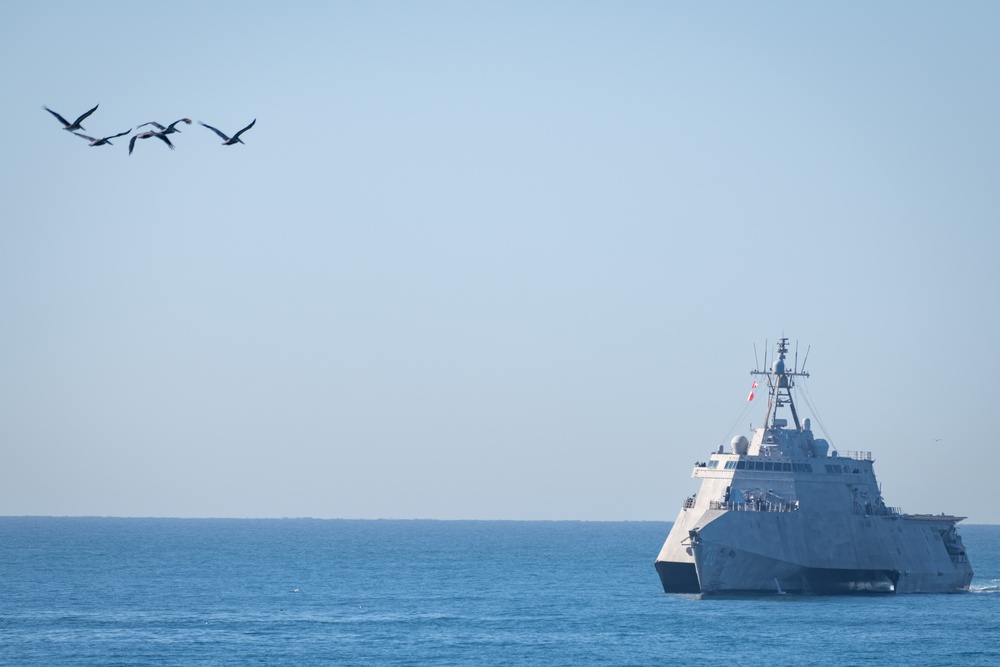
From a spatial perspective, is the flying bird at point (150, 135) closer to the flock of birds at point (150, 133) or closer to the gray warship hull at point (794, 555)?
the flock of birds at point (150, 133)

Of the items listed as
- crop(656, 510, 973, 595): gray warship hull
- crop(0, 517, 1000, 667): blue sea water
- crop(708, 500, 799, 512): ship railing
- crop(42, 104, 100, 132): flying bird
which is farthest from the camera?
crop(708, 500, 799, 512): ship railing

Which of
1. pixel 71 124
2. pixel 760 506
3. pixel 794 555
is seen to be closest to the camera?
pixel 71 124

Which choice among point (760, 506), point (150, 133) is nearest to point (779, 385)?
point (760, 506)

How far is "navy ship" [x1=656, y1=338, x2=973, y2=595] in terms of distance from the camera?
66125 millimetres

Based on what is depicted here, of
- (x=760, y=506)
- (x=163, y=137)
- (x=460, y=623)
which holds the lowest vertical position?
(x=460, y=623)

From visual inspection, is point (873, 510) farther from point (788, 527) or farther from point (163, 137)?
point (163, 137)

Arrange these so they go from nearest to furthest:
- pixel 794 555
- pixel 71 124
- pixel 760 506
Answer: pixel 71 124, pixel 794 555, pixel 760 506

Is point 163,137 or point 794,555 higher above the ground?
point 163,137

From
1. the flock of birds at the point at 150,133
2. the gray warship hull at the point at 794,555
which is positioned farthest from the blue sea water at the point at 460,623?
the flock of birds at the point at 150,133

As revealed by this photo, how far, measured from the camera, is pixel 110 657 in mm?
53969

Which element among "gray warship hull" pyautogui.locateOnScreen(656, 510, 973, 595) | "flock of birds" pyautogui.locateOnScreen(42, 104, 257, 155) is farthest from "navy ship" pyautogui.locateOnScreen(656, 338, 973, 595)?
"flock of birds" pyautogui.locateOnScreen(42, 104, 257, 155)

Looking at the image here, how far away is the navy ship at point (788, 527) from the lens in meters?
66.1

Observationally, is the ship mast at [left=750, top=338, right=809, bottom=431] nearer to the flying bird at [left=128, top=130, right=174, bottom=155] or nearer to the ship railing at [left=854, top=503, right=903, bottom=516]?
the ship railing at [left=854, top=503, right=903, bottom=516]

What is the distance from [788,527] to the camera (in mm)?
67125
